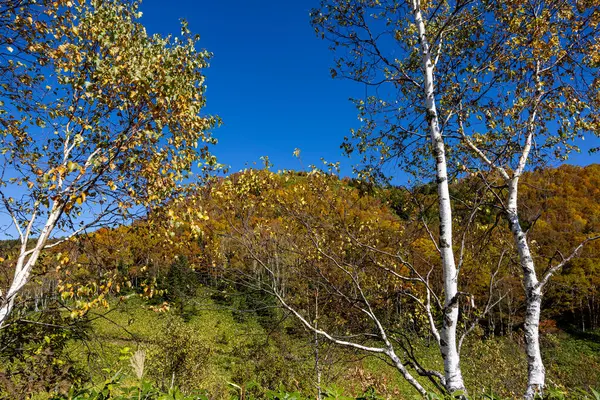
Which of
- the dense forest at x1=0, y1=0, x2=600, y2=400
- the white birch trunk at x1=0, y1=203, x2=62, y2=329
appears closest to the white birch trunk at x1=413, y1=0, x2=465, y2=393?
the dense forest at x1=0, y1=0, x2=600, y2=400

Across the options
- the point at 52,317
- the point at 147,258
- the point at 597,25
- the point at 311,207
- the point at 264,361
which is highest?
the point at 597,25

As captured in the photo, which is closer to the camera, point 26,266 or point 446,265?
point 26,266

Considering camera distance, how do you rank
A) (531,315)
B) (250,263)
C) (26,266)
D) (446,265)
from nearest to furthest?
(26,266) < (446,265) < (531,315) < (250,263)

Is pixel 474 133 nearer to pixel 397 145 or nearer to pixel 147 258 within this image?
pixel 397 145

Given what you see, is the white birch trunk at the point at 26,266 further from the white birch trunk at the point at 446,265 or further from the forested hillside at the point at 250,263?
the white birch trunk at the point at 446,265

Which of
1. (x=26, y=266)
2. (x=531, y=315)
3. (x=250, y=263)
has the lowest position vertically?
(x=531, y=315)

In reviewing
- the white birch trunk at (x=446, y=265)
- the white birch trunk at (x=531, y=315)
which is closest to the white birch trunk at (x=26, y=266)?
the white birch trunk at (x=446, y=265)

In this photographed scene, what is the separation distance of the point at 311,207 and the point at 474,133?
11.0 feet

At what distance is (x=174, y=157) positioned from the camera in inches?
186

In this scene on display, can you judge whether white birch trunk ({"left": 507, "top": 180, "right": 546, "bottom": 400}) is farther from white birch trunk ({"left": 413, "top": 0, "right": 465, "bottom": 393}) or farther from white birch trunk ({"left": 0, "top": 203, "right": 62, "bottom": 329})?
white birch trunk ({"left": 0, "top": 203, "right": 62, "bottom": 329})

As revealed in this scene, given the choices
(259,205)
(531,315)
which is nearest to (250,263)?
(259,205)

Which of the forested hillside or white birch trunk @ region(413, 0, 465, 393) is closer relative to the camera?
white birch trunk @ region(413, 0, 465, 393)

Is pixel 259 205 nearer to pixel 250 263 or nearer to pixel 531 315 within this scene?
pixel 250 263

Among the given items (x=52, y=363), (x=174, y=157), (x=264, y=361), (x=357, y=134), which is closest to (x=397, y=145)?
(x=357, y=134)
